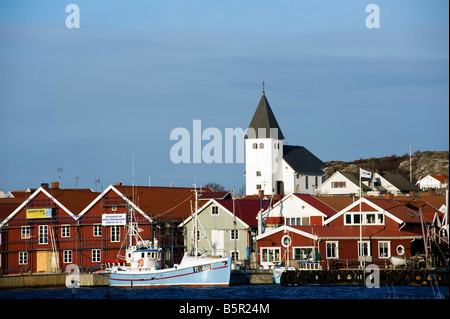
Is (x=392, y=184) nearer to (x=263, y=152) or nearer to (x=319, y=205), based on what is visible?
(x=263, y=152)

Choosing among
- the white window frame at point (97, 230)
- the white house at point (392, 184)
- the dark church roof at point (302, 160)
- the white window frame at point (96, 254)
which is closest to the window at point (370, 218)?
the white window frame at point (97, 230)

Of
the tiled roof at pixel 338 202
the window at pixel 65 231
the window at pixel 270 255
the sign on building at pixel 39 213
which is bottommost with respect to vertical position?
the window at pixel 270 255

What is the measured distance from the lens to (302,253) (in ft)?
226

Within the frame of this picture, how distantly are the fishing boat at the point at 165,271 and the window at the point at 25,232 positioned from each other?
15.2m

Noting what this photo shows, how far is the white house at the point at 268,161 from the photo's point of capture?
116 m

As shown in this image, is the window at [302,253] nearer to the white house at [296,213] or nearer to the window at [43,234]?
the white house at [296,213]

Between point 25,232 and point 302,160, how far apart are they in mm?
51760

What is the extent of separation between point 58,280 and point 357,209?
983 inches

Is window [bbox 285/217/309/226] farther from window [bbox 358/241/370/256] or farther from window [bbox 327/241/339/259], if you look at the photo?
window [bbox 358/241/370/256]

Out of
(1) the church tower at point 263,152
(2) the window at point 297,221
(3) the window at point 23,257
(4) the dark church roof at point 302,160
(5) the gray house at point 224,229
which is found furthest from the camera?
(4) the dark church roof at point 302,160

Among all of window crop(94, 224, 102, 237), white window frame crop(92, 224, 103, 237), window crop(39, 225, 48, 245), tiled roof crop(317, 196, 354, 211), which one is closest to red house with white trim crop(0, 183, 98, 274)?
window crop(39, 225, 48, 245)

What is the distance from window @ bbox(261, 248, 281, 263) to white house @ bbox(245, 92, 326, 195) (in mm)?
43031

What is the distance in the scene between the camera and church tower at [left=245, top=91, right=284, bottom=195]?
11569 cm

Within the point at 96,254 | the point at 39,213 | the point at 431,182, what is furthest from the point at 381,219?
the point at 431,182
